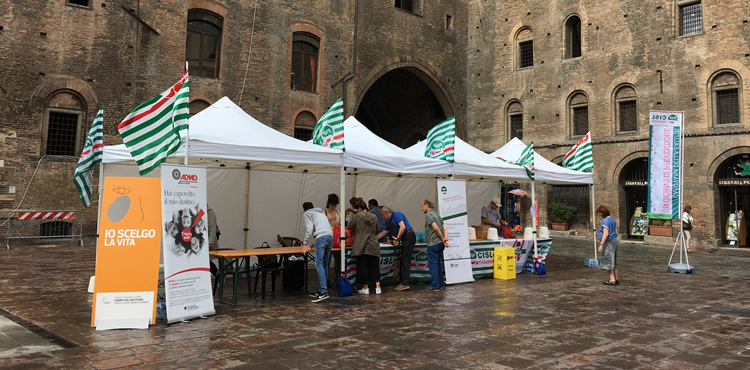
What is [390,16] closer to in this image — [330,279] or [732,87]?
[732,87]

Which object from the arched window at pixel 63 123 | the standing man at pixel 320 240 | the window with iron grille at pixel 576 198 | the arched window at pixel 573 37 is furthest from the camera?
the arched window at pixel 573 37

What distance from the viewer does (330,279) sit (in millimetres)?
10508

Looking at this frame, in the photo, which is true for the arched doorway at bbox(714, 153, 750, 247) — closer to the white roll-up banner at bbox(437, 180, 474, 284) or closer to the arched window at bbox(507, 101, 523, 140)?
the arched window at bbox(507, 101, 523, 140)

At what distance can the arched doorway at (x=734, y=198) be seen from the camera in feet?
61.9

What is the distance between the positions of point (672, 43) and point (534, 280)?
14.5 metres

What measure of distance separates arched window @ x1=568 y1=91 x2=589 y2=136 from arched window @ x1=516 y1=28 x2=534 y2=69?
2.93 m

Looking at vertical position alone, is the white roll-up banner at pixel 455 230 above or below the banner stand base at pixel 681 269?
above

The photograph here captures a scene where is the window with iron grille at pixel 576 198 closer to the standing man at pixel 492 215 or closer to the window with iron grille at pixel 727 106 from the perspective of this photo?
the window with iron grille at pixel 727 106

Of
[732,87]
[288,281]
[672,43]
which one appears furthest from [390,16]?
[288,281]

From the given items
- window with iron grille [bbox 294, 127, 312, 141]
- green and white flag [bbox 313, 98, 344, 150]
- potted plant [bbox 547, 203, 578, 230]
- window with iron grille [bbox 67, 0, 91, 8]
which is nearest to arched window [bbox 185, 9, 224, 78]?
window with iron grille [bbox 67, 0, 91, 8]

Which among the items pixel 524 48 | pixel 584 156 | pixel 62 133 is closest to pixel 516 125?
pixel 524 48

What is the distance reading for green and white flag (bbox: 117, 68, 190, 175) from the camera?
679cm

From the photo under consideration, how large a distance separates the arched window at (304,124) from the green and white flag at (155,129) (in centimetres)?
1404

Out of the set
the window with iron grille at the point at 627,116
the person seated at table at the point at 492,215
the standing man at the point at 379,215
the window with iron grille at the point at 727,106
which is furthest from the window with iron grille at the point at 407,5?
the standing man at the point at 379,215
